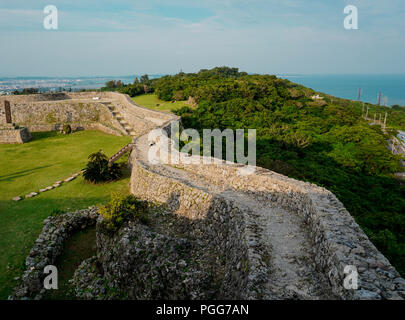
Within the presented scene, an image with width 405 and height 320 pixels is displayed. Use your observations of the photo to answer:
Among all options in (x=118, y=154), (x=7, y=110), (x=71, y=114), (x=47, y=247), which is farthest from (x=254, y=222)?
(x=71, y=114)

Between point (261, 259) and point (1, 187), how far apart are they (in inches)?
595

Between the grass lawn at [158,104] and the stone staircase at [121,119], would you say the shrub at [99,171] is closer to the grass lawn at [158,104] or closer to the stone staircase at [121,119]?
the stone staircase at [121,119]

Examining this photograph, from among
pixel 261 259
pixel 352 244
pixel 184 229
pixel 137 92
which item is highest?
pixel 137 92

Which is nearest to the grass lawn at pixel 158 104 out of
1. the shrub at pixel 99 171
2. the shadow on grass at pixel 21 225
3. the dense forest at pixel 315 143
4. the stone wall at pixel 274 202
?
the dense forest at pixel 315 143

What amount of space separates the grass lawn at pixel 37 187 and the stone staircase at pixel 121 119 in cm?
173

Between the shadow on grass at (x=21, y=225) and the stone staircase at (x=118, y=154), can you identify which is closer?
the shadow on grass at (x=21, y=225)

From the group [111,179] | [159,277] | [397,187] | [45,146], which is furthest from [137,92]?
[159,277]

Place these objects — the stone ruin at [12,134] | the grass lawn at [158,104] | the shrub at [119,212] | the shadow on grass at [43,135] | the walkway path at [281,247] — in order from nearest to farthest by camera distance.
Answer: the walkway path at [281,247], the shrub at [119,212], the stone ruin at [12,134], the shadow on grass at [43,135], the grass lawn at [158,104]

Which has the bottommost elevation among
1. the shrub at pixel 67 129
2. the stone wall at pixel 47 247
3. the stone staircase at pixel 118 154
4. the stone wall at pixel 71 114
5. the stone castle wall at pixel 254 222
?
the stone wall at pixel 47 247

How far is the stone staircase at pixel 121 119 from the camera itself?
25.3m

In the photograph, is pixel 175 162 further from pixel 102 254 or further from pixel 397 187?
pixel 397 187

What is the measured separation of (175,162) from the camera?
12875mm

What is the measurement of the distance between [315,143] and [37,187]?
77.5ft

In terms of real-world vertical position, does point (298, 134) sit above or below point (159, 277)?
above
